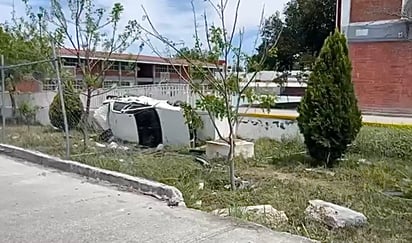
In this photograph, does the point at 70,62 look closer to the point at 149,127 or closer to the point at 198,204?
the point at 149,127

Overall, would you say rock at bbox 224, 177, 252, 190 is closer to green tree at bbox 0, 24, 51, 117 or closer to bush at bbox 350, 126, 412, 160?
bush at bbox 350, 126, 412, 160

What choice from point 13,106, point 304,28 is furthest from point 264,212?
point 304,28

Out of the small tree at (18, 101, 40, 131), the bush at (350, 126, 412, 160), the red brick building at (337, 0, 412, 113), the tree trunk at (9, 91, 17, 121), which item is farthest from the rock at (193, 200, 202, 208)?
the red brick building at (337, 0, 412, 113)

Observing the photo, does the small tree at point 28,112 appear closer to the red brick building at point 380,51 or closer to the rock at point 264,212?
the rock at point 264,212

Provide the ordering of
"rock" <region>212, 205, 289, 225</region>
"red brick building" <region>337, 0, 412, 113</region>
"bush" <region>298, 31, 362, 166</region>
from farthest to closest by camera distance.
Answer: "red brick building" <region>337, 0, 412, 113</region> < "bush" <region>298, 31, 362, 166</region> < "rock" <region>212, 205, 289, 225</region>

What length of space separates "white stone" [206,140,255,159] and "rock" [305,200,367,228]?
449 centimetres

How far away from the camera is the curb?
5.95m

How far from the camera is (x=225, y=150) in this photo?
981cm

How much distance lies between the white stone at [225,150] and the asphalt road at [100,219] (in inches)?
135

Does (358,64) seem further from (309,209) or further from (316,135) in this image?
(309,209)

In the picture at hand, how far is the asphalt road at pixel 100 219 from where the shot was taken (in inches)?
181

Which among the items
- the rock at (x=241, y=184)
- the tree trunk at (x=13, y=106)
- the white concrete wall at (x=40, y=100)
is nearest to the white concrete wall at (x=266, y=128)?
the rock at (x=241, y=184)

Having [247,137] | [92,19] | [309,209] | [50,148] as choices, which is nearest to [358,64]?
[247,137]

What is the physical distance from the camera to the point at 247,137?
12.3 meters
